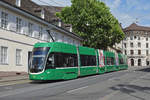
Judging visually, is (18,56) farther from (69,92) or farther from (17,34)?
(69,92)

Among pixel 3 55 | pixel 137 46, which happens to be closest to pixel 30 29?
pixel 3 55

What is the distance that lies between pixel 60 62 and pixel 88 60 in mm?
6324

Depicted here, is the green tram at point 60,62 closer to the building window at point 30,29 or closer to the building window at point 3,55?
the building window at point 3,55

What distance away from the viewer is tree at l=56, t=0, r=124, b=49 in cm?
3872

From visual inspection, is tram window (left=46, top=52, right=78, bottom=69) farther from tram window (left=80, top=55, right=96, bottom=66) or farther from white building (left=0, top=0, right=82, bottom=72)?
white building (left=0, top=0, right=82, bottom=72)

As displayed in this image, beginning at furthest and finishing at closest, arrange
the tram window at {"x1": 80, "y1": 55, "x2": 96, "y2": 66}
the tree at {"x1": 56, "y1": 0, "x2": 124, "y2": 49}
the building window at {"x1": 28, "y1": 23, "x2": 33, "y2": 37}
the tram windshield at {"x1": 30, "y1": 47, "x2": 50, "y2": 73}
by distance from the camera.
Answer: the tree at {"x1": 56, "y1": 0, "x2": 124, "y2": 49} → the building window at {"x1": 28, "y1": 23, "x2": 33, "y2": 37} → the tram window at {"x1": 80, "y1": 55, "x2": 96, "y2": 66} → the tram windshield at {"x1": 30, "y1": 47, "x2": 50, "y2": 73}

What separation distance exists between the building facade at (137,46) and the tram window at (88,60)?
6738cm

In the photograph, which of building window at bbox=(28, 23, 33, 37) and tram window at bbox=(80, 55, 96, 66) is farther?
building window at bbox=(28, 23, 33, 37)

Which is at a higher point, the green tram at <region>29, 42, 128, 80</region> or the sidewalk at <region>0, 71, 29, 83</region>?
the green tram at <region>29, 42, 128, 80</region>

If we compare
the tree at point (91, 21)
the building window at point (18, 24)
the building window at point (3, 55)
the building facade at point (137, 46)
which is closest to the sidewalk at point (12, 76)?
the building window at point (3, 55)

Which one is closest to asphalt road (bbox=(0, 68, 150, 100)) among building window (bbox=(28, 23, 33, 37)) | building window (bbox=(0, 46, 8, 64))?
building window (bbox=(0, 46, 8, 64))

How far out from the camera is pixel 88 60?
22219mm

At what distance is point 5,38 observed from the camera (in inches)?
829

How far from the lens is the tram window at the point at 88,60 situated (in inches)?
819
